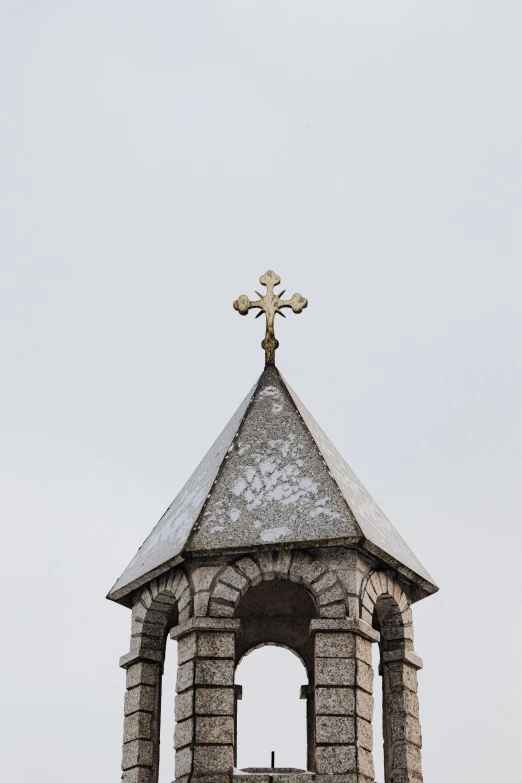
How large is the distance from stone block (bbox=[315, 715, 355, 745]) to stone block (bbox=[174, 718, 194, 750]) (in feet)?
4.18

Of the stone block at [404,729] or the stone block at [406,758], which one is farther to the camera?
the stone block at [404,729]

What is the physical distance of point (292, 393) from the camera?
574 inches

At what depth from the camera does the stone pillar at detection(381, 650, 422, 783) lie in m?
13.0

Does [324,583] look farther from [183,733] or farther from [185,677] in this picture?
[183,733]

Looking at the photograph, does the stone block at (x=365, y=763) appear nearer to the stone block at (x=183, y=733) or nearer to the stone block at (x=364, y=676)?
the stone block at (x=364, y=676)

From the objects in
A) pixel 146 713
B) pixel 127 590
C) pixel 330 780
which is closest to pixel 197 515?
pixel 127 590

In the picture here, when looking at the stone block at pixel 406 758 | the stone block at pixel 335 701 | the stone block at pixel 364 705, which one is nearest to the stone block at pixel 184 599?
the stone block at pixel 335 701

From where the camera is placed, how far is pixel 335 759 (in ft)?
38.2

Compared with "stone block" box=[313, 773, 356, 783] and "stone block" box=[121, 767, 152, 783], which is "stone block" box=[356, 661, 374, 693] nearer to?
"stone block" box=[313, 773, 356, 783]

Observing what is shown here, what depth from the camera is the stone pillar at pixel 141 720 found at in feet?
42.5

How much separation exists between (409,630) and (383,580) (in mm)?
833

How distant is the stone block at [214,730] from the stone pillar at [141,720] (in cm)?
136

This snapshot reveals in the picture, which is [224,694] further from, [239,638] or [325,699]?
[239,638]

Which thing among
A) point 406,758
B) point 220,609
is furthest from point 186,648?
point 406,758
